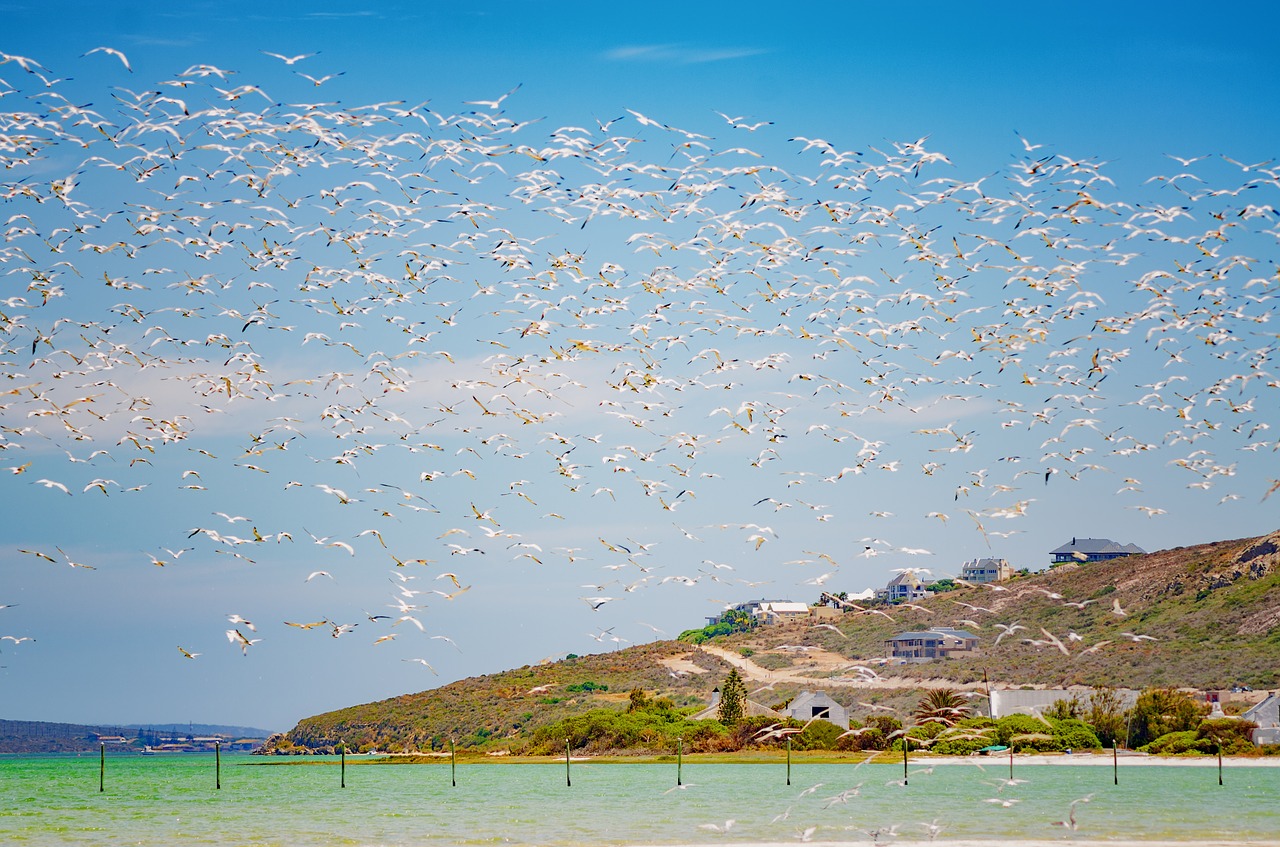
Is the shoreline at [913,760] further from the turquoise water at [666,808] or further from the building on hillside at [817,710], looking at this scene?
the building on hillside at [817,710]

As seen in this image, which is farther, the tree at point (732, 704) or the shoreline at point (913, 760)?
the tree at point (732, 704)

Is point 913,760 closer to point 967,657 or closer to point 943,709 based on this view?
point 943,709

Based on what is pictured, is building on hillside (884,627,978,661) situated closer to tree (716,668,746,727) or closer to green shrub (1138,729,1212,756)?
tree (716,668,746,727)

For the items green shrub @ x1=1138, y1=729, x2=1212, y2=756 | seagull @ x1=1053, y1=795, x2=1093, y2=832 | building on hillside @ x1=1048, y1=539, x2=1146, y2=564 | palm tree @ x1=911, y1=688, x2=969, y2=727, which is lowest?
green shrub @ x1=1138, y1=729, x2=1212, y2=756

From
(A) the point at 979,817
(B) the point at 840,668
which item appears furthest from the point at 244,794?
(B) the point at 840,668

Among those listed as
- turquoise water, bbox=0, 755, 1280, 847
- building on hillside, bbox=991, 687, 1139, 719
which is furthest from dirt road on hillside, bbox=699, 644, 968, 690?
turquoise water, bbox=0, 755, 1280, 847

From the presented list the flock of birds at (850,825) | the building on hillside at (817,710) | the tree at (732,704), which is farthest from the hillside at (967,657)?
the flock of birds at (850,825)
